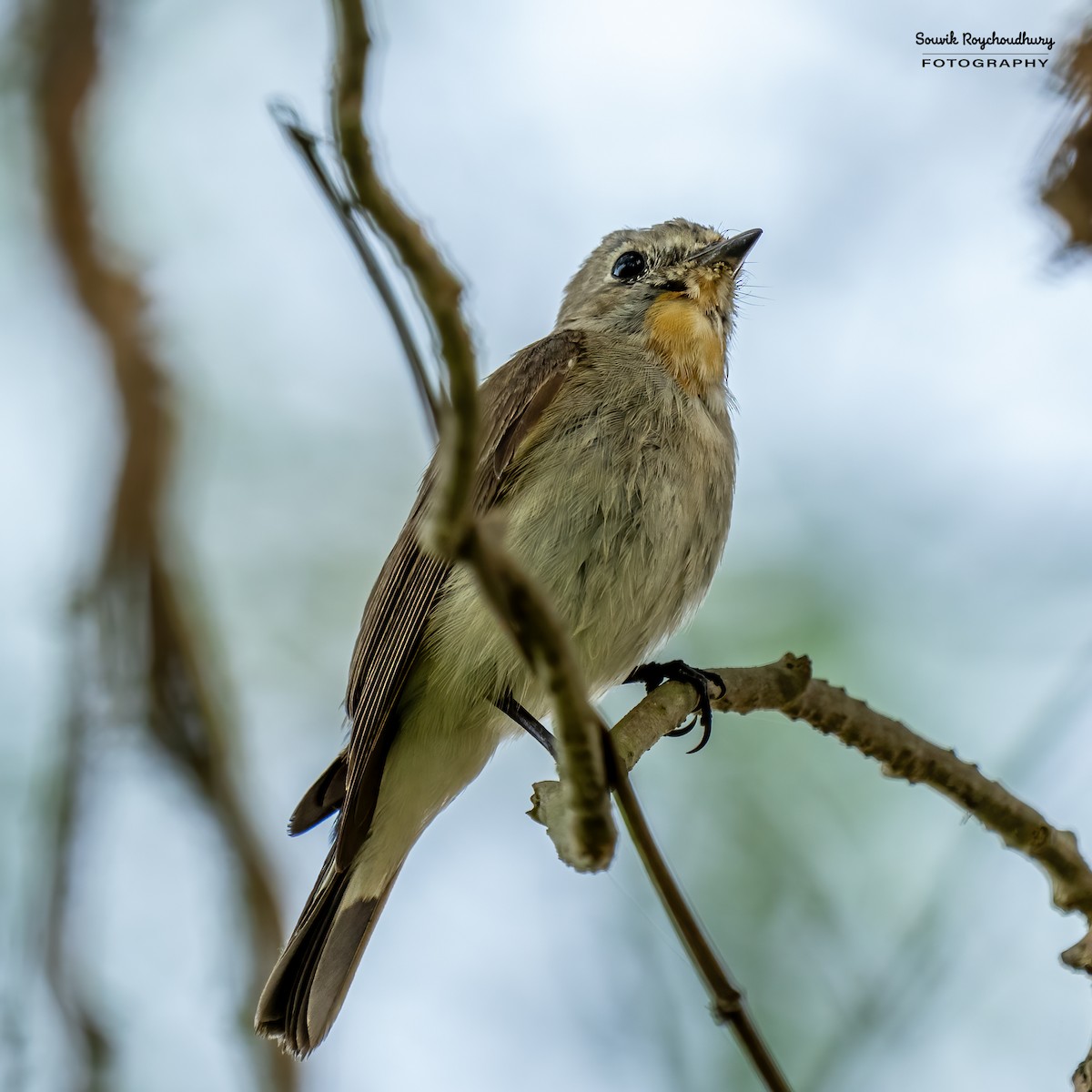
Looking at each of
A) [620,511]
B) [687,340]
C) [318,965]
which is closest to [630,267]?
[687,340]

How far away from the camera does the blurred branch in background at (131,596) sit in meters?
5.23

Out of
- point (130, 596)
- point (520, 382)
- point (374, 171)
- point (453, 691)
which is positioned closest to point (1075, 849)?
point (453, 691)

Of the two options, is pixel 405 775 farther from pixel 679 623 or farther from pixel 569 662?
pixel 569 662

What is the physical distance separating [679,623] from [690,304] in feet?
3.80

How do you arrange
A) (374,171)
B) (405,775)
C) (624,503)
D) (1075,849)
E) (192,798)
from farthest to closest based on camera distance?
(192,798)
(405,775)
(624,503)
(1075,849)
(374,171)

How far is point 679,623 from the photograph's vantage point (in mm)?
4156

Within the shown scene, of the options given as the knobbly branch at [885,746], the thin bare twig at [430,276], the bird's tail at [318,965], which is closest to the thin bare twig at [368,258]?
the thin bare twig at [430,276]

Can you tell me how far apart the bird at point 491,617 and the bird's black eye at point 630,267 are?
719mm

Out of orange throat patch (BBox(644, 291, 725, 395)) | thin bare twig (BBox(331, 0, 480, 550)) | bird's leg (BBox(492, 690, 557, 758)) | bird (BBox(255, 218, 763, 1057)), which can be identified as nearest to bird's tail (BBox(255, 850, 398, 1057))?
bird (BBox(255, 218, 763, 1057))

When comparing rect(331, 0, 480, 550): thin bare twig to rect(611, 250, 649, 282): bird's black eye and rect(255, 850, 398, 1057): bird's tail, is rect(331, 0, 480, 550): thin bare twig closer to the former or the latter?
rect(255, 850, 398, 1057): bird's tail

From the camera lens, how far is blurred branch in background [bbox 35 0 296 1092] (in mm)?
5230

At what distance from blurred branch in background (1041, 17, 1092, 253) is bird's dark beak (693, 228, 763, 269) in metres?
1.75

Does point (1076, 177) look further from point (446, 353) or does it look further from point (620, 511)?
point (446, 353)

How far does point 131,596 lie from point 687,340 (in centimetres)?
275
